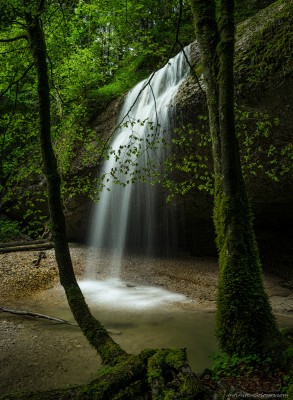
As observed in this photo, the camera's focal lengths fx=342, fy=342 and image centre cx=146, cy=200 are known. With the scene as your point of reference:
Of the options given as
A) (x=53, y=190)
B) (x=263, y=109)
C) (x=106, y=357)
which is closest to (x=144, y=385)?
Result: (x=106, y=357)

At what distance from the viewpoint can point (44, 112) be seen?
4.43m

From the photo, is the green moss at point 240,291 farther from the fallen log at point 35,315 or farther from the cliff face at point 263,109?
the cliff face at point 263,109

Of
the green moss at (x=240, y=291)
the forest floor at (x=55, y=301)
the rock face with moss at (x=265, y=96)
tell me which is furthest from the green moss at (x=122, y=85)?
the green moss at (x=240, y=291)

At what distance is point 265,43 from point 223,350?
22.6 feet

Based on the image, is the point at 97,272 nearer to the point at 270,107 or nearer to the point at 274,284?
the point at 274,284

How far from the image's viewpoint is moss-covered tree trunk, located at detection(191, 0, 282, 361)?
3645 mm

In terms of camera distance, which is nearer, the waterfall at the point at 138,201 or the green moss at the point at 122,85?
the waterfall at the point at 138,201

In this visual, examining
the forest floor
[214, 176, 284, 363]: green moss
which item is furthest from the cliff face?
[214, 176, 284, 363]: green moss

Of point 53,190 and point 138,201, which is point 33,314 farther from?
point 138,201

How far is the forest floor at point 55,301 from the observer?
4.34m

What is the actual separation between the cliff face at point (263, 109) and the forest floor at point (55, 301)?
1.18 m

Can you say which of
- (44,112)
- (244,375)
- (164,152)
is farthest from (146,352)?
(164,152)

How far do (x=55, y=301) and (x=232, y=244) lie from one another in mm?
5178

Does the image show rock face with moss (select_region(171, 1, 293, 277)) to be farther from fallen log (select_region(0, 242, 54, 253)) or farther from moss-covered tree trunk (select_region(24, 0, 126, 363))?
fallen log (select_region(0, 242, 54, 253))
